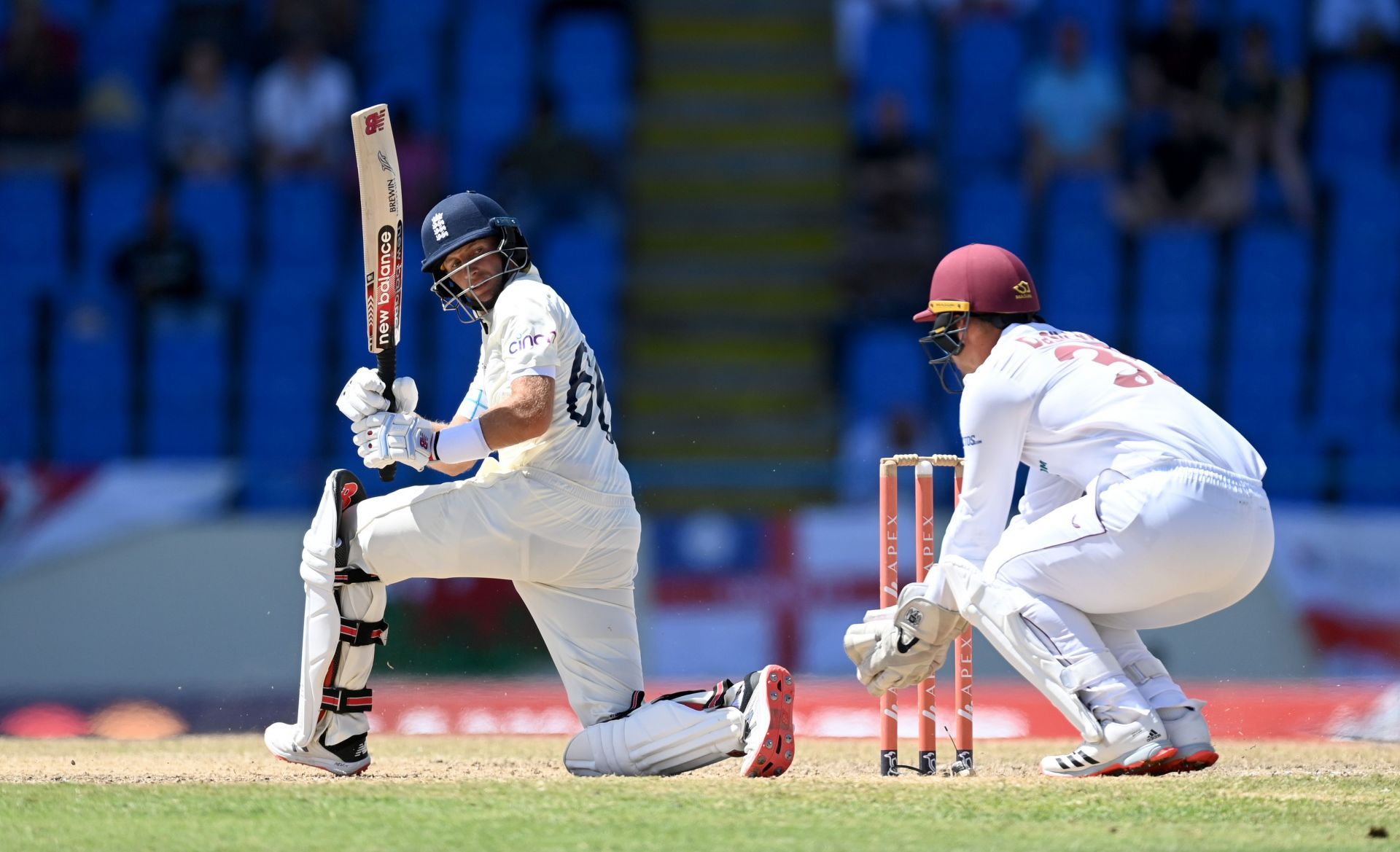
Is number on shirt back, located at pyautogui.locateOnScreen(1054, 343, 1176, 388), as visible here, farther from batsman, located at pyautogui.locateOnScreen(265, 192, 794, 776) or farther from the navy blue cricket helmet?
the navy blue cricket helmet

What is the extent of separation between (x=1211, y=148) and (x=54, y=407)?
282 inches

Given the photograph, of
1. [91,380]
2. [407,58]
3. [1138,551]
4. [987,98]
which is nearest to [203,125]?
[407,58]

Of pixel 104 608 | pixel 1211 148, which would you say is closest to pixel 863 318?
pixel 1211 148

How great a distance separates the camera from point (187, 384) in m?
11.4

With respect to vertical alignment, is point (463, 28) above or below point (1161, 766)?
above

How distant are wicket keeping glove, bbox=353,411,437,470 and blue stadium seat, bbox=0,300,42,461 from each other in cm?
633

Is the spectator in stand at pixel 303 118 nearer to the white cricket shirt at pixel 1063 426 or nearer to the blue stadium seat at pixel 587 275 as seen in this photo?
the blue stadium seat at pixel 587 275

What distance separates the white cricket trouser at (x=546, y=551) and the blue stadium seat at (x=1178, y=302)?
6.31 meters

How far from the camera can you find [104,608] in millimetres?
9336

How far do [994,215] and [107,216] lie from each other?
5494mm

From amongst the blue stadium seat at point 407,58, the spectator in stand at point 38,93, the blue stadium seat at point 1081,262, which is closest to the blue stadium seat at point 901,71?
the blue stadium seat at point 1081,262

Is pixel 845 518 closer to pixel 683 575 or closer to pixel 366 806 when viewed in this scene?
pixel 683 575

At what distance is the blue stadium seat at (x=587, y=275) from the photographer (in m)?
11.6

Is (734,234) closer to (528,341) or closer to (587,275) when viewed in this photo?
(587,275)
